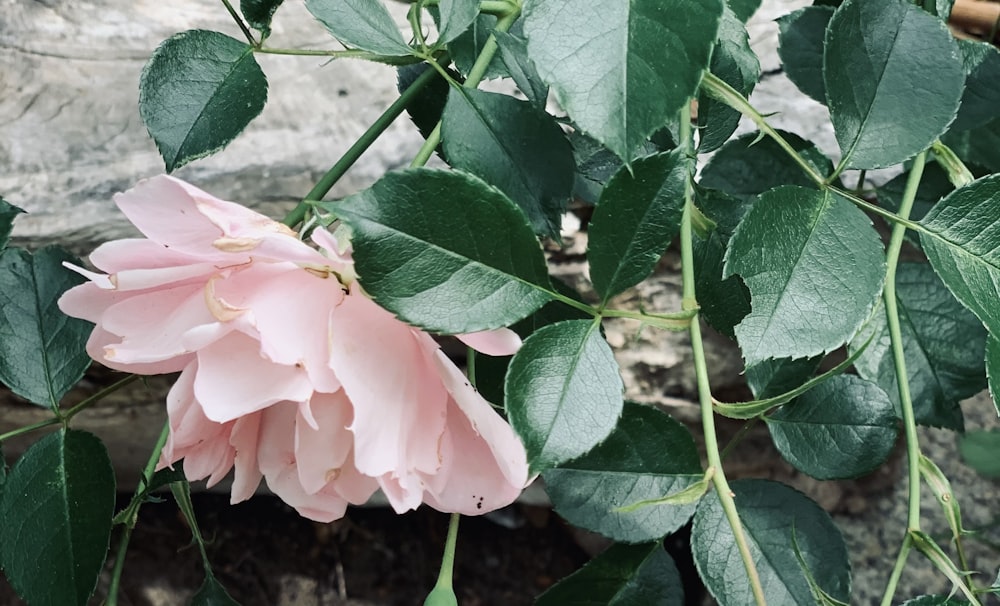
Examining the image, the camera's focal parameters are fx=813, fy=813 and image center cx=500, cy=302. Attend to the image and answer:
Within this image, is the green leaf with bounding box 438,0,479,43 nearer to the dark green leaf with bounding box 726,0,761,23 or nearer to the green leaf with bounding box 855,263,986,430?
the dark green leaf with bounding box 726,0,761,23

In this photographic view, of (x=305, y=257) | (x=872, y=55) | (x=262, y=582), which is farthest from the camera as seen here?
(x=262, y=582)

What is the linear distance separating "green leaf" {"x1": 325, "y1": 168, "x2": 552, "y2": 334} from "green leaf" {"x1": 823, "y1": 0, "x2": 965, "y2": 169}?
7.3 inches

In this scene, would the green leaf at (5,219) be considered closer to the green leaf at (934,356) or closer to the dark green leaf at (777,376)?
the dark green leaf at (777,376)

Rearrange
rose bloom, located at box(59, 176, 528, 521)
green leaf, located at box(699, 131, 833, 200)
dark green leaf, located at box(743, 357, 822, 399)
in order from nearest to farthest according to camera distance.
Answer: rose bloom, located at box(59, 176, 528, 521)
dark green leaf, located at box(743, 357, 822, 399)
green leaf, located at box(699, 131, 833, 200)

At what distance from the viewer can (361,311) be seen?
30 cm

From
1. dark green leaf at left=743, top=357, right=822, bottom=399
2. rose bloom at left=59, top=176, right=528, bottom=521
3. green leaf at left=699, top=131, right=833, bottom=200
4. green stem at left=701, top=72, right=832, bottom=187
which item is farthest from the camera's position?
green leaf at left=699, top=131, right=833, bottom=200

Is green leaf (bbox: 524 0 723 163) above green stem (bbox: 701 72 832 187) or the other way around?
above

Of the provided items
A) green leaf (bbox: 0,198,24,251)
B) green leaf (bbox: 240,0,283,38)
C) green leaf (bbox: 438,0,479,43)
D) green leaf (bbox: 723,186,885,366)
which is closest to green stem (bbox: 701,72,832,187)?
green leaf (bbox: 723,186,885,366)

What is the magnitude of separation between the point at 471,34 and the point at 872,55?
20 centimetres

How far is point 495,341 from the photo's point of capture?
0.32 meters

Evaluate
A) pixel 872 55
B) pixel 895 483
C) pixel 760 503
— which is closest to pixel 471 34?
pixel 872 55

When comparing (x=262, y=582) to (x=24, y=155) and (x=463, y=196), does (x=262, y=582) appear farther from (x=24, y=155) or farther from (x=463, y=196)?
(x=463, y=196)

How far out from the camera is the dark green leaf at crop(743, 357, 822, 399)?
0.49 meters

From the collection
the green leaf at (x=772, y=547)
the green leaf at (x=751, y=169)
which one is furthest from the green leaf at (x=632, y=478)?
the green leaf at (x=751, y=169)
